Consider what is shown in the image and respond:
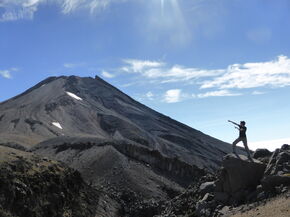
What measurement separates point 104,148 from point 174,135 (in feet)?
252

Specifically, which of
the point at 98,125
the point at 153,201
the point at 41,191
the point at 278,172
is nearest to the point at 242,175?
the point at 278,172

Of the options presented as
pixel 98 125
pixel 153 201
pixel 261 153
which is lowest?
pixel 153 201

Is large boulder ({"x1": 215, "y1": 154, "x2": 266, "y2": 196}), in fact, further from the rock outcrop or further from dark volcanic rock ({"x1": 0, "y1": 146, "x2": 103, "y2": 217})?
dark volcanic rock ({"x1": 0, "y1": 146, "x2": 103, "y2": 217})

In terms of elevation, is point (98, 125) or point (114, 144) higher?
point (98, 125)

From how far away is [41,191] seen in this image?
41.1m

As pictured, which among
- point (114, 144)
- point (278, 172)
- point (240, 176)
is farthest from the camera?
point (114, 144)

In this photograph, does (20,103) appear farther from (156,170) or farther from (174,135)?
(156,170)

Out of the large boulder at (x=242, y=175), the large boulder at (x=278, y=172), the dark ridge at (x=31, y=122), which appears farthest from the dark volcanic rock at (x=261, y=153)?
the dark ridge at (x=31, y=122)

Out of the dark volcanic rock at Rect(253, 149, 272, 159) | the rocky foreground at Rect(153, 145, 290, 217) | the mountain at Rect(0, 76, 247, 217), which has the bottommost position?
the rocky foreground at Rect(153, 145, 290, 217)

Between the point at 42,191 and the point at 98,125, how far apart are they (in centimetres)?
10468

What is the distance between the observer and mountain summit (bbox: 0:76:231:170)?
120 m

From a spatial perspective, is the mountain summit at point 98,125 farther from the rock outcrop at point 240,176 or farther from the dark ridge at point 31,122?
the rock outcrop at point 240,176

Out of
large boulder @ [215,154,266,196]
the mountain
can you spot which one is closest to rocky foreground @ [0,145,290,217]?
large boulder @ [215,154,266,196]

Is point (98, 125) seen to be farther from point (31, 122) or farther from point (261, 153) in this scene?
point (261, 153)
